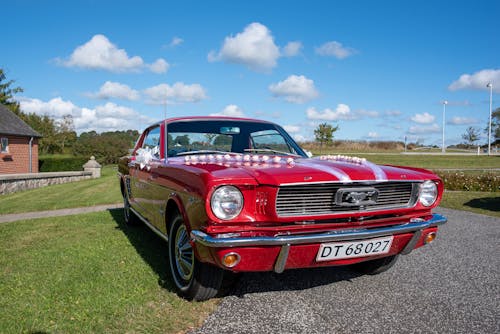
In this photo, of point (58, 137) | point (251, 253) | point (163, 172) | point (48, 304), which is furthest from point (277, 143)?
point (58, 137)

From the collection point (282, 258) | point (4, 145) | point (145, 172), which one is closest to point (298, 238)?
point (282, 258)

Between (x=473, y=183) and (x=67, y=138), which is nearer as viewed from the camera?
(x=473, y=183)

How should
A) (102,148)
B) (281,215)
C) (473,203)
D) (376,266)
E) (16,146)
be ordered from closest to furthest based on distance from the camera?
(281,215) < (376,266) < (473,203) < (16,146) < (102,148)

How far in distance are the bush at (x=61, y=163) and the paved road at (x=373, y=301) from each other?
86.7ft

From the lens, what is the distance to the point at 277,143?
15.5 feet

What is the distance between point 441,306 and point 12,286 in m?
3.77

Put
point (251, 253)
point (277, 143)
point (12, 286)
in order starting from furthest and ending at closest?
point (277, 143), point (12, 286), point (251, 253)

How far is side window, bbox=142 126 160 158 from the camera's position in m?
4.53

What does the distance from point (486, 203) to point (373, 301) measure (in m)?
7.83

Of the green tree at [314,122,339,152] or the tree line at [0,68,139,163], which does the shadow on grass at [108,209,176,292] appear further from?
the green tree at [314,122,339,152]

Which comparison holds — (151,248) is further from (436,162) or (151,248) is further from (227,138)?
(436,162)

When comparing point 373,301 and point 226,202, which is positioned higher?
point 226,202

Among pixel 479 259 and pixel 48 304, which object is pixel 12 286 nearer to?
pixel 48 304

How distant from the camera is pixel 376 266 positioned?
406cm
